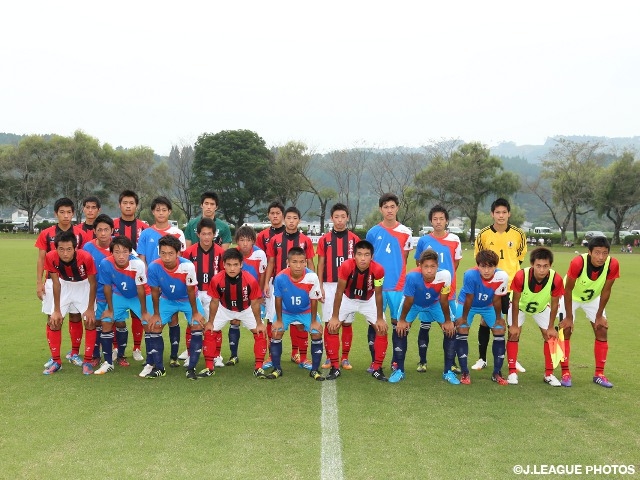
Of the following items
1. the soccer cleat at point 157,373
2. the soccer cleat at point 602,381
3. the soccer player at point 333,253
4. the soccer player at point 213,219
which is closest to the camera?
the soccer cleat at point 602,381

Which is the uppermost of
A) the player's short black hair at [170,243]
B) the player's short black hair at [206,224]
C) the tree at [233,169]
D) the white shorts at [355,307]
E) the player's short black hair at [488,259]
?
the tree at [233,169]

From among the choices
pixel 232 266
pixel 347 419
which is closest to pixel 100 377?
pixel 232 266

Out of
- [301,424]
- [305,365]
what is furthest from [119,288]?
[301,424]

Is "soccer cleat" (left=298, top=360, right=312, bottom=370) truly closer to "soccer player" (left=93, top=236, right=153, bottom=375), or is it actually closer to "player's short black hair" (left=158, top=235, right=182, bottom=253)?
"soccer player" (left=93, top=236, right=153, bottom=375)

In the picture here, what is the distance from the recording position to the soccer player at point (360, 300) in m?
5.68

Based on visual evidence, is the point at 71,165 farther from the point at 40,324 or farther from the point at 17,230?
the point at 40,324

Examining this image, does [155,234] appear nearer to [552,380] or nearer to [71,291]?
[71,291]

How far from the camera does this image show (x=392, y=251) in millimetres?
6387

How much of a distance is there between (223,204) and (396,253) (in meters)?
43.7

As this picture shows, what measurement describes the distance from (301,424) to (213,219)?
3.17 meters

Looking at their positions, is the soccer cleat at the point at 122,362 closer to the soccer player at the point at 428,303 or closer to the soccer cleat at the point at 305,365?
the soccer cleat at the point at 305,365

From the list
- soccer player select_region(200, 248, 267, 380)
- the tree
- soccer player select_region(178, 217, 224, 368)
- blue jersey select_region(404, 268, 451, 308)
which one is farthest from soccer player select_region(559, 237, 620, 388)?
the tree

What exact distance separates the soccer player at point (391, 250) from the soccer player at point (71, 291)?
10.4 ft

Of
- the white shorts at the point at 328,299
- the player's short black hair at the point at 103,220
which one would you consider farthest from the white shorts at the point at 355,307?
the player's short black hair at the point at 103,220
